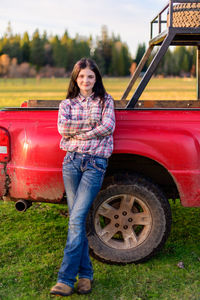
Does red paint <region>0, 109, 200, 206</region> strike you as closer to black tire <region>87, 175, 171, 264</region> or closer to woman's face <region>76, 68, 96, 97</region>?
black tire <region>87, 175, 171, 264</region>

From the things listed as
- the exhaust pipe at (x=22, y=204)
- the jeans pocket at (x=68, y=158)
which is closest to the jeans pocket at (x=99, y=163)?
the jeans pocket at (x=68, y=158)

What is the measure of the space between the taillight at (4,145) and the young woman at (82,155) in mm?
562

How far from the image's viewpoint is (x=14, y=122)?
3.38m

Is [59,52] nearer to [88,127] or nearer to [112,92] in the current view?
[112,92]

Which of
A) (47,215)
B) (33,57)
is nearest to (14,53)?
(33,57)

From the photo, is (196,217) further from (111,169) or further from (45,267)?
(45,267)

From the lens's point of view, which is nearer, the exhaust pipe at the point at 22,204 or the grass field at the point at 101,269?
the grass field at the point at 101,269

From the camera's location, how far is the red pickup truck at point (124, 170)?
10.7 feet

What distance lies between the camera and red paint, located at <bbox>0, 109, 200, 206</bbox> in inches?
128

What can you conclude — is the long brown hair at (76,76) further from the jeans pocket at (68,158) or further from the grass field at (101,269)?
the grass field at (101,269)

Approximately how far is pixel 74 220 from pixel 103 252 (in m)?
0.68

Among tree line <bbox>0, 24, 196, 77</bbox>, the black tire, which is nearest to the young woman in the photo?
the black tire

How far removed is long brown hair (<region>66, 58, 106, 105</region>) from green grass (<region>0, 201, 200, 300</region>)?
153 cm

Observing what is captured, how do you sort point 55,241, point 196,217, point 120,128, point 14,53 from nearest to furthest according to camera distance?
point 120,128, point 55,241, point 196,217, point 14,53
